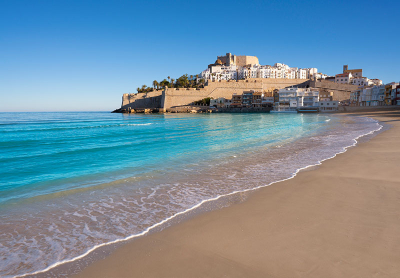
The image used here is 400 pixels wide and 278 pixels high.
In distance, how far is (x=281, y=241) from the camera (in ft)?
9.85

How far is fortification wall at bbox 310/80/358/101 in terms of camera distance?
69750 mm

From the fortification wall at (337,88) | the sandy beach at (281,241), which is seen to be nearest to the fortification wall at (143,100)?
the fortification wall at (337,88)

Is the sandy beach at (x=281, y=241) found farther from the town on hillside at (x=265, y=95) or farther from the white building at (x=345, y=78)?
the white building at (x=345, y=78)

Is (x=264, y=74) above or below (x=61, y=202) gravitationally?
above

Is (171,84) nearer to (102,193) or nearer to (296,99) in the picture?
(296,99)

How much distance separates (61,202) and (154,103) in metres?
76.2

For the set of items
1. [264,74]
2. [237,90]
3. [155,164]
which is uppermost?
[264,74]

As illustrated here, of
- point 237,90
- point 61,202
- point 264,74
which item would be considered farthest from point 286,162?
point 264,74

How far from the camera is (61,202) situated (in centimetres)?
481

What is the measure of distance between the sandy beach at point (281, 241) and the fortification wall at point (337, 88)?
72.7 m

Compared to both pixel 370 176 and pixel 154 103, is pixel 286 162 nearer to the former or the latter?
pixel 370 176

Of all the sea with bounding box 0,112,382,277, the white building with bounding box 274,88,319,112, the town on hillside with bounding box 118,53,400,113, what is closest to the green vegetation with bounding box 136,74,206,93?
the town on hillside with bounding box 118,53,400,113

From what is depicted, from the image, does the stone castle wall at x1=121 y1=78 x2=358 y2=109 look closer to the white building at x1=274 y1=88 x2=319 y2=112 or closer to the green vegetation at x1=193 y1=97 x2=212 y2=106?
the green vegetation at x1=193 y1=97 x2=212 y2=106

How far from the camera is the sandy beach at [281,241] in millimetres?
2490
